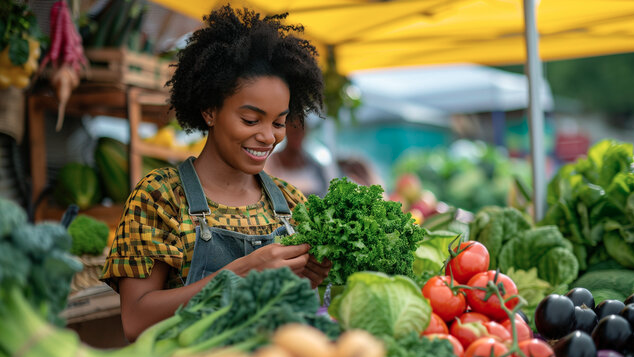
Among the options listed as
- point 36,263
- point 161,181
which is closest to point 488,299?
point 161,181

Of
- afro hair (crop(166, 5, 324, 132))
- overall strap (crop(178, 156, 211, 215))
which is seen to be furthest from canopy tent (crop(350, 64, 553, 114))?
overall strap (crop(178, 156, 211, 215))

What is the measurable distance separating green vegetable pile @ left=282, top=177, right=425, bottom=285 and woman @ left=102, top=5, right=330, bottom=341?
Answer: 82 millimetres

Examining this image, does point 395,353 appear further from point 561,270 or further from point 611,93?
point 611,93

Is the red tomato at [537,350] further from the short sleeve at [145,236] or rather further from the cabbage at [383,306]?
the short sleeve at [145,236]

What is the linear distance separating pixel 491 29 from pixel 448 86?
280 inches

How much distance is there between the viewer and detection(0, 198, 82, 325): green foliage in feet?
3.95

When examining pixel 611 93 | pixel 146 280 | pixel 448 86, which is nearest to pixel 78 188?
pixel 146 280

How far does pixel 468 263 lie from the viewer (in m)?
2.17

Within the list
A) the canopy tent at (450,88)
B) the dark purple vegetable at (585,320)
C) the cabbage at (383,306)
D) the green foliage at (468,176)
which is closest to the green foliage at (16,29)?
the cabbage at (383,306)

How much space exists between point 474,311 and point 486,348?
45cm

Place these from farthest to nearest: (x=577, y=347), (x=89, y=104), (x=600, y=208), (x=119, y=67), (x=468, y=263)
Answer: (x=89, y=104), (x=119, y=67), (x=600, y=208), (x=468, y=263), (x=577, y=347)

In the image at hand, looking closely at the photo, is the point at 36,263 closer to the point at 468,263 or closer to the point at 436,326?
the point at 436,326

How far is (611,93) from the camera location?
24.6 m

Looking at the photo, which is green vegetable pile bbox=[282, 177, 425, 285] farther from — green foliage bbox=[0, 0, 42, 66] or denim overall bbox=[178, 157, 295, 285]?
green foliage bbox=[0, 0, 42, 66]
